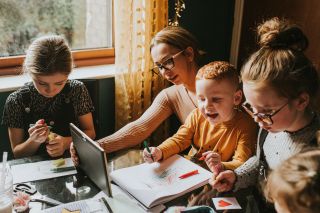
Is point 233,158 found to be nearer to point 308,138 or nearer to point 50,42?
point 308,138

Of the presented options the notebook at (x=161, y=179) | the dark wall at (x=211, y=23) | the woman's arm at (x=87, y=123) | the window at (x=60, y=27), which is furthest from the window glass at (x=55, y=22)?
the notebook at (x=161, y=179)

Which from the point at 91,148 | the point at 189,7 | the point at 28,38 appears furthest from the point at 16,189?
the point at 189,7

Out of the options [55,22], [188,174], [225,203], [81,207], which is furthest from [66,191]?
[55,22]

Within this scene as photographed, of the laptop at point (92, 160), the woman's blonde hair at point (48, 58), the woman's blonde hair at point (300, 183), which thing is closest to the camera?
the woman's blonde hair at point (300, 183)

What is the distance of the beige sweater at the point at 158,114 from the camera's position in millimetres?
1861

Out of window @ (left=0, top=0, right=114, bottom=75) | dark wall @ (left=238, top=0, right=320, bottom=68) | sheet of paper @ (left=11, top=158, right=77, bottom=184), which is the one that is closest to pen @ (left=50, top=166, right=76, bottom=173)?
sheet of paper @ (left=11, top=158, right=77, bottom=184)

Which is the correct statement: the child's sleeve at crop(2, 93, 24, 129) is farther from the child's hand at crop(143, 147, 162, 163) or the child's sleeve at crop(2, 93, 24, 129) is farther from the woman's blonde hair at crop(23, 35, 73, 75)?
the child's hand at crop(143, 147, 162, 163)

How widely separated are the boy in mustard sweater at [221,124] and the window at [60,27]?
42.0 inches

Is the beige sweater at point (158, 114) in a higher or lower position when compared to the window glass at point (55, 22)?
lower

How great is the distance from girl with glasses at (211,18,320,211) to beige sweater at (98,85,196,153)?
22.7 inches

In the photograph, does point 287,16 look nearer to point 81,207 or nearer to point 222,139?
point 222,139

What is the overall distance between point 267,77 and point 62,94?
1056 millimetres

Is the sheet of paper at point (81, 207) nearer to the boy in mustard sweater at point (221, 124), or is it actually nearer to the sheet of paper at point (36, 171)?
the sheet of paper at point (36, 171)

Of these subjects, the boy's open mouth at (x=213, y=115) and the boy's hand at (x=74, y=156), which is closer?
the boy's hand at (x=74, y=156)
